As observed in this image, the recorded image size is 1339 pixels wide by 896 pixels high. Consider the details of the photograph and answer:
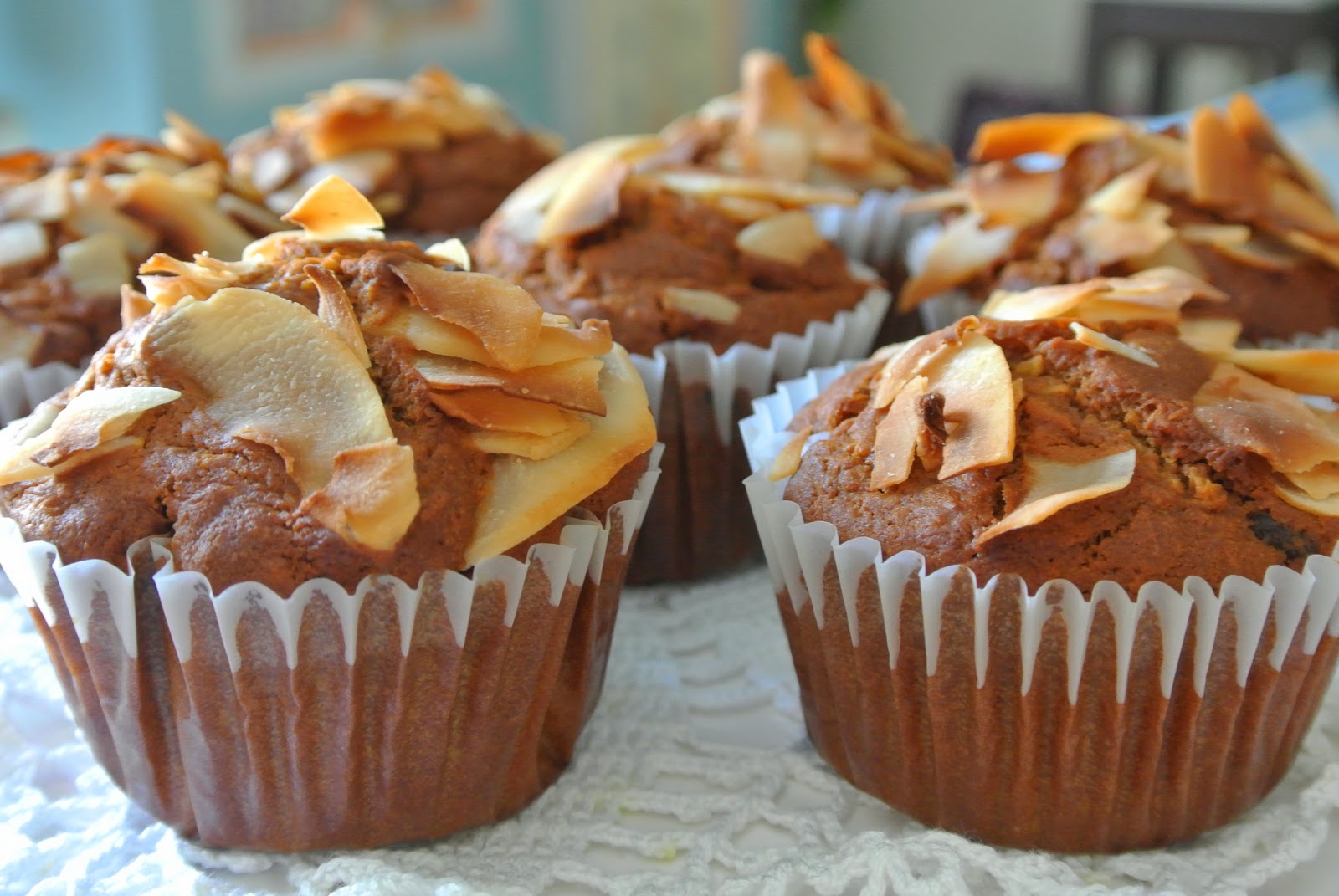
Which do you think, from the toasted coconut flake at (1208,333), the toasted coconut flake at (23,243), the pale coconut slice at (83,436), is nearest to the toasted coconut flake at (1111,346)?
the toasted coconut flake at (1208,333)

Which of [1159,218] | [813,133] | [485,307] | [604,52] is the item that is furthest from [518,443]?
[604,52]

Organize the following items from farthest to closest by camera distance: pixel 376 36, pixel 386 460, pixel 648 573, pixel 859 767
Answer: pixel 376 36
pixel 648 573
pixel 859 767
pixel 386 460

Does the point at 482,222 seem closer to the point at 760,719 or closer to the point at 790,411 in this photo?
the point at 790,411

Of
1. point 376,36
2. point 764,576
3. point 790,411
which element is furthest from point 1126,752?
point 376,36

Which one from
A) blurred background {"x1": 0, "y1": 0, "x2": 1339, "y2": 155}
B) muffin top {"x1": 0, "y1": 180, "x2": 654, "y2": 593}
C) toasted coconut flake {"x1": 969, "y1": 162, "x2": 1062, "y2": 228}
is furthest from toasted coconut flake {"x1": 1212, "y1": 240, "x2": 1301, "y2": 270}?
blurred background {"x1": 0, "y1": 0, "x2": 1339, "y2": 155}

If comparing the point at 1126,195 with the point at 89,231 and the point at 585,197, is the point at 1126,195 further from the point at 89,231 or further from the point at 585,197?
the point at 89,231

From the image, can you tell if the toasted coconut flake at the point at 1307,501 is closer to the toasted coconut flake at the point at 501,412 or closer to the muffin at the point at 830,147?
the toasted coconut flake at the point at 501,412
